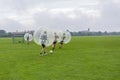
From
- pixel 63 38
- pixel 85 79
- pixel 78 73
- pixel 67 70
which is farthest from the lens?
pixel 63 38

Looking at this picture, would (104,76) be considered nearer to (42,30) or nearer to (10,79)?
(10,79)

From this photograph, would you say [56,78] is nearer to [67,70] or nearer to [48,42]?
[67,70]

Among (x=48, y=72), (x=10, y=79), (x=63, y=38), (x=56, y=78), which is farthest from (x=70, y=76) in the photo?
(x=63, y=38)

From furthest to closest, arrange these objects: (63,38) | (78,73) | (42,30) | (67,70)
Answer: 1. (63,38)
2. (42,30)
3. (67,70)
4. (78,73)

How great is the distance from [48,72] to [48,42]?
1139 cm

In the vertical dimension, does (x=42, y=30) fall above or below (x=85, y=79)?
above

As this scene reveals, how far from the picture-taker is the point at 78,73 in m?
15.9

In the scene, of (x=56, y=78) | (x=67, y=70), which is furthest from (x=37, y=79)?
(x=67, y=70)

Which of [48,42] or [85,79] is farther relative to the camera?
[48,42]

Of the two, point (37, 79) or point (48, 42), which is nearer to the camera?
point (37, 79)

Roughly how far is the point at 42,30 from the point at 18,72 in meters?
10.9

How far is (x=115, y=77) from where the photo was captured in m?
14.4

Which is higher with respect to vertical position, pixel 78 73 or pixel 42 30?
pixel 42 30

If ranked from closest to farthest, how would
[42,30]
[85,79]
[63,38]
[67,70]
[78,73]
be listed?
[85,79], [78,73], [67,70], [42,30], [63,38]
